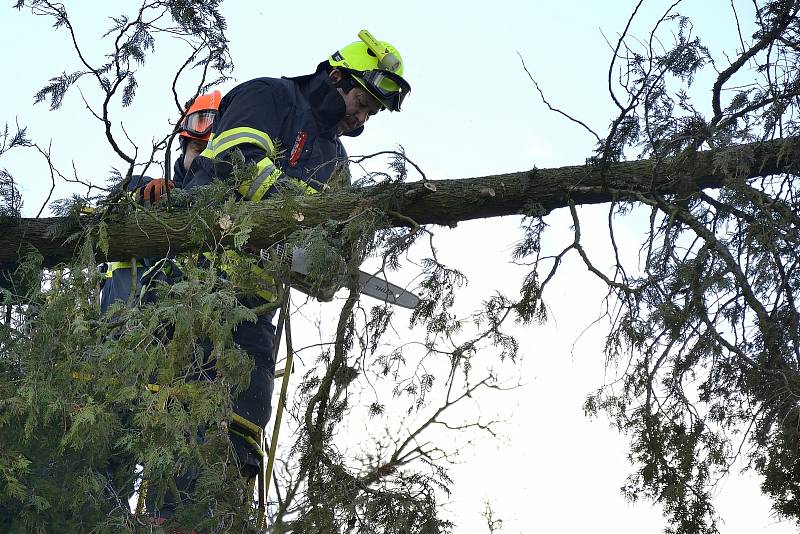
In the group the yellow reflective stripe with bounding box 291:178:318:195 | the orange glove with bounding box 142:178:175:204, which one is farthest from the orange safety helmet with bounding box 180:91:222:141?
the yellow reflective stripe with bounding box 291:178:318:195

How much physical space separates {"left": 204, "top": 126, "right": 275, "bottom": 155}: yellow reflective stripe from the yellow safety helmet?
30.8 inches

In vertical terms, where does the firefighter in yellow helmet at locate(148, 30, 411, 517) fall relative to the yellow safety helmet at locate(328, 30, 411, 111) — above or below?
below

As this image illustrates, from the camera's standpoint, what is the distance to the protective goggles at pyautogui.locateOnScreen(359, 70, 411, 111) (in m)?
5.48

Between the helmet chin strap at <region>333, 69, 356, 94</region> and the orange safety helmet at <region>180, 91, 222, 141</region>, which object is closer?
the helmet chin strap at <region>333, 69, 356, 94</region>

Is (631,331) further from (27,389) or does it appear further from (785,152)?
(27,389)

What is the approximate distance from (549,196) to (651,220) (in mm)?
464

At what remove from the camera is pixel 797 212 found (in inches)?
165

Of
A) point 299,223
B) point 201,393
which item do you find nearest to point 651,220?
point 299,223

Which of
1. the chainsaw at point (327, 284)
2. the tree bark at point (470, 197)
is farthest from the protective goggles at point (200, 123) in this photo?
the chainsaw at point (327, 284)

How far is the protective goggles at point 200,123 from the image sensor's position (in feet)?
20.6

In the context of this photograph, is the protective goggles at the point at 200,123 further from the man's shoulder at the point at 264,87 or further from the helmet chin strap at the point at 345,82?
the helmet chin strap at the point at 345,82

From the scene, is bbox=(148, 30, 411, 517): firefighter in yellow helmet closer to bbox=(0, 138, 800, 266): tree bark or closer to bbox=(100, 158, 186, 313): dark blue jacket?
bbox=(0, 138, 800, 266): tree bark

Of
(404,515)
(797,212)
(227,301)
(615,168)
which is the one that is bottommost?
(404,515)

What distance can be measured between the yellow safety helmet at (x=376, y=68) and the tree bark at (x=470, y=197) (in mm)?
1078
